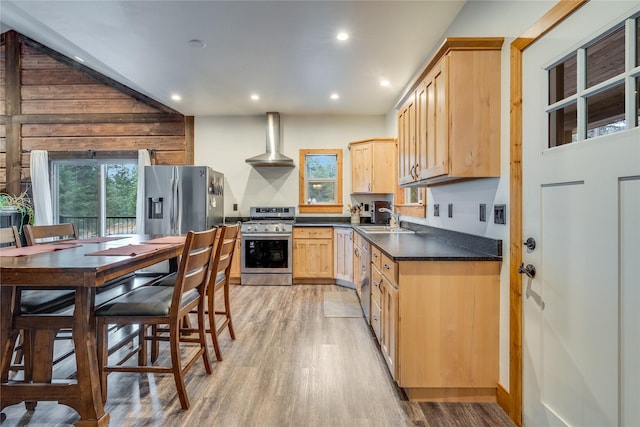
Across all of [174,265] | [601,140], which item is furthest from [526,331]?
[174,265]

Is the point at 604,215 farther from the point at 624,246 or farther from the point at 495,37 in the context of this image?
the point at 495,37

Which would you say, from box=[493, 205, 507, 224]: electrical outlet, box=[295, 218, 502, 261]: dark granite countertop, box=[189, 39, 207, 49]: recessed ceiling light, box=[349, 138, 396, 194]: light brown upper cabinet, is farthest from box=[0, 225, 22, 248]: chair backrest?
box=[349, 138, 396, 194]: light brown upper cabinet

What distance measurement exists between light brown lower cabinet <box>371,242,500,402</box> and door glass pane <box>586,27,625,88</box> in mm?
1032

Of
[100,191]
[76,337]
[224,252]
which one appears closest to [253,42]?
[224,252]

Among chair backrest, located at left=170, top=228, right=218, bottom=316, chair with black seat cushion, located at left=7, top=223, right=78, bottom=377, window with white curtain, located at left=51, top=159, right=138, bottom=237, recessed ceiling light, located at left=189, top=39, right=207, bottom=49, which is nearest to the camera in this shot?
chair with black seat cushion, located at left=7, top=223, right=78, bottom=377

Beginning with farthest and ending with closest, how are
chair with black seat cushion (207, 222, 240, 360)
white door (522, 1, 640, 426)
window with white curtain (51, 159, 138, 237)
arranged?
window with white curtain (51, 159, 138, 237)
chair with black seat cushion (207, 222, 240, 360)
white door (522, 1, 640, 426)

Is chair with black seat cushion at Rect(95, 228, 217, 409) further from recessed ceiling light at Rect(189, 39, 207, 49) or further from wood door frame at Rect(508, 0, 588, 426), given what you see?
recessed ceiling light at Rect(189, 39, 207, 49)

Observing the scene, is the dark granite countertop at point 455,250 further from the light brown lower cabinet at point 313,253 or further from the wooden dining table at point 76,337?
the light brown lower cabinet at point 313,253

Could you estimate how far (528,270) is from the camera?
1.53 metres

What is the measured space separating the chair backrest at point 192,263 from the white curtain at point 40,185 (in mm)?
4816

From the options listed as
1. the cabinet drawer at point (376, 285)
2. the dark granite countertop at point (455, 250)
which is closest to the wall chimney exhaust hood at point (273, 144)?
the cabinet drawer at point (376, 285)

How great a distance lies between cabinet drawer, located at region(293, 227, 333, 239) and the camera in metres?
4.59

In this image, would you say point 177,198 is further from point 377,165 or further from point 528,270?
point 528,270

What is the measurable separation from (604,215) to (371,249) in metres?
1.70
